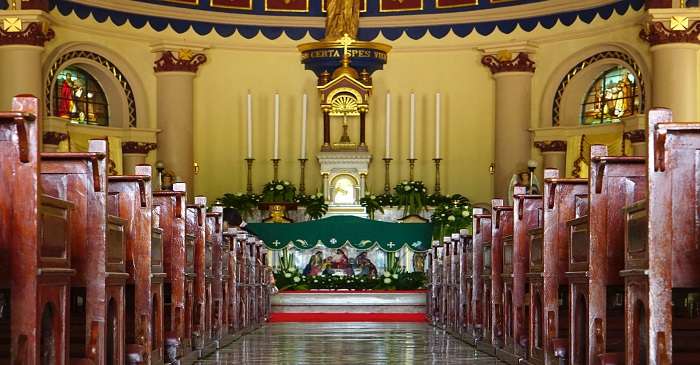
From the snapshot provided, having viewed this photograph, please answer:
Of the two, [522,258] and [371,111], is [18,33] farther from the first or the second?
[522,258]

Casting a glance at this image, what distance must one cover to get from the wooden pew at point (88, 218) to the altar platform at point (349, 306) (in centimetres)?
831

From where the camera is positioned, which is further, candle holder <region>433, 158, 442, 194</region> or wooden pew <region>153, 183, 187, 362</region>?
candle holder <region>433, 158, 442, 194</region>

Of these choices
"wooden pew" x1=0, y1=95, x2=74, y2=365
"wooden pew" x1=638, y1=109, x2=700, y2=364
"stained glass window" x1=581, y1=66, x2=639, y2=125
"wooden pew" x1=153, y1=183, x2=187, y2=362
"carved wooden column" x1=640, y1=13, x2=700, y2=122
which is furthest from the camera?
"stained glass window" x1=581, y1=66, x2=639, y2=125

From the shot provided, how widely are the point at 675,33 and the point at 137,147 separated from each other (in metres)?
8.59

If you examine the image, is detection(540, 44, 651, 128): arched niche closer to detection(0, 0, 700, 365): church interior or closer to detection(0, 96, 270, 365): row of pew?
detection(0, 0, 700, 365): church interior

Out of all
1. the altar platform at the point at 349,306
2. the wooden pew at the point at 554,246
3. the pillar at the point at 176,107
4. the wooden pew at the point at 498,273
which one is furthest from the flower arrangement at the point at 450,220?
the wooden pew at the point at 554,246

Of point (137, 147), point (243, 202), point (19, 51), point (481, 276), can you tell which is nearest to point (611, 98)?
point (243, 202)

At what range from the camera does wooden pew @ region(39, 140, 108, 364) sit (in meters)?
5.85

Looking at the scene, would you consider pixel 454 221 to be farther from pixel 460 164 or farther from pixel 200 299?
pixel 200 299

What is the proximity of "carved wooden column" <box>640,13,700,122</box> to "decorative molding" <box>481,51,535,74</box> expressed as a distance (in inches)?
111

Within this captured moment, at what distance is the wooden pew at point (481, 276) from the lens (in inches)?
394

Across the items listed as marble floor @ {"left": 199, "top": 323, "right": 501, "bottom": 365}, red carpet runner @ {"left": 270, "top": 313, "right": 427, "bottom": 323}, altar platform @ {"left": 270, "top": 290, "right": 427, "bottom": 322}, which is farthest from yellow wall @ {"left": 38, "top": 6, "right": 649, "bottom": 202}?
marble floor @ {"left": 199, "top": 323, "right": 501, "bottom": 365}

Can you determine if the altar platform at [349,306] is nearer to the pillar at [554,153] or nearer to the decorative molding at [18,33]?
the decorative molding at [18,33]

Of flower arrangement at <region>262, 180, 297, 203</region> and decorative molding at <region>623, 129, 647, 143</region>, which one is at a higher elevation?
decorative molding at <region>623, 129, 647, 143</region>
